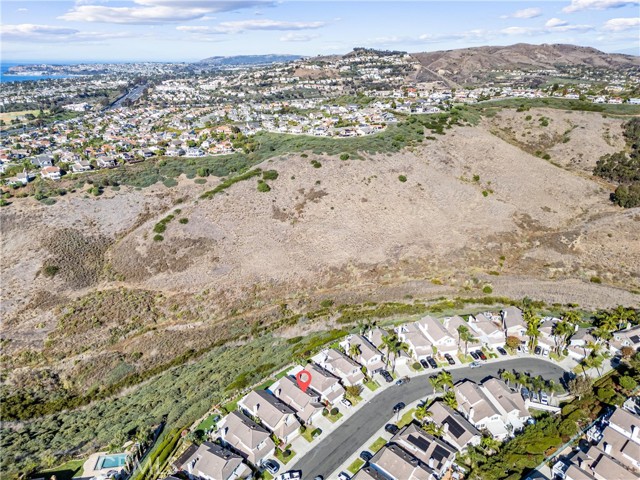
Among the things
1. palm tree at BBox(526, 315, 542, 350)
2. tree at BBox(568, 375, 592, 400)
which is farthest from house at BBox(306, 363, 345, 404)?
palm tree at BBox(526, 315, 542, 350)

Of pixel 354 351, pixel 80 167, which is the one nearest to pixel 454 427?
pixel 354 351

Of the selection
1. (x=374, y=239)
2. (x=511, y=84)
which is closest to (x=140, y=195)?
(x=374, y=239)

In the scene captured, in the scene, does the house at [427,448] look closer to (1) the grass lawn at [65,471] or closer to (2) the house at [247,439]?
(2) the house at [247,439]

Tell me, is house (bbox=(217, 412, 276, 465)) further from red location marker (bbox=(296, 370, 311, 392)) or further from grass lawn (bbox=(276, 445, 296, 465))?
red location marker (bbox=(296, 370, 311, 392))

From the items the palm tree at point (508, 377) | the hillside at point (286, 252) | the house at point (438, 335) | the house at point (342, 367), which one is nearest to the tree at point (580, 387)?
the palm tree at point (508, 377)

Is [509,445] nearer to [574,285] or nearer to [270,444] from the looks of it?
[270,444]
